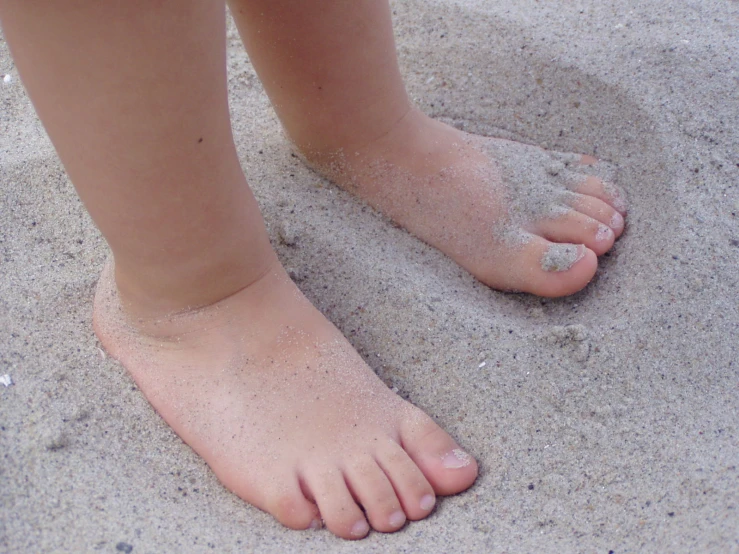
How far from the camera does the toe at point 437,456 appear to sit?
3.14ft

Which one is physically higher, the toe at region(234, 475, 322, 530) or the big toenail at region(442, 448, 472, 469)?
the big toenail at region(442, 448, 472, 469)

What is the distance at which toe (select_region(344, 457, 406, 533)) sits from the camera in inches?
37.0

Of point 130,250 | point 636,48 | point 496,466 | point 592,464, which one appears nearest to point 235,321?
point 130,250

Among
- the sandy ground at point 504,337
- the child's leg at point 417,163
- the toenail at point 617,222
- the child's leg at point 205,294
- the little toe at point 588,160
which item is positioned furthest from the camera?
the little toe at point 588,160

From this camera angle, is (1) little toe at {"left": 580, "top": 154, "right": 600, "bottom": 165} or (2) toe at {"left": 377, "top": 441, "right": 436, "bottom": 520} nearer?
(2) toe at {"left": 377, "top": 441, "right": 436, "bottom": 520}

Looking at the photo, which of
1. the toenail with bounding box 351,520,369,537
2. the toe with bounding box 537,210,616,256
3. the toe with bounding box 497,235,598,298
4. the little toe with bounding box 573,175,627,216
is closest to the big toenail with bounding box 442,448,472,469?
the toenail with bounding box 351,520,369,537

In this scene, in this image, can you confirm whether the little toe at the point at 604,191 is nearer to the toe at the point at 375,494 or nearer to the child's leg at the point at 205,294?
the child's leg at the point at 205,294

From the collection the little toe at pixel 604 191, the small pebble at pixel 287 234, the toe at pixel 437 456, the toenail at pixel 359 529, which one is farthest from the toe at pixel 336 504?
the little toe at pixel 604 191

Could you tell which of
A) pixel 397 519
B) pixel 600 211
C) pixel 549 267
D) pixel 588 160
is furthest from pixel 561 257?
pixel 397 519

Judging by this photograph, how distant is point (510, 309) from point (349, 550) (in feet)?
1.63

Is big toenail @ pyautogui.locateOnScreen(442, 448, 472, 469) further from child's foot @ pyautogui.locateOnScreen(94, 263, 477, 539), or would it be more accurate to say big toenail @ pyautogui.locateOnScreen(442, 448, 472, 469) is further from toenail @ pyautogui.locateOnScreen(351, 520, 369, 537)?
toenail @ pyautogui.locateOnScreen(351, 520, 369, 537)

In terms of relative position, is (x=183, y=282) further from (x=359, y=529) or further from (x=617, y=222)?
(x=617, y=222)

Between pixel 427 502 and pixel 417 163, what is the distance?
24.8 inches

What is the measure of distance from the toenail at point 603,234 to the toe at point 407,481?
1.75 feet
